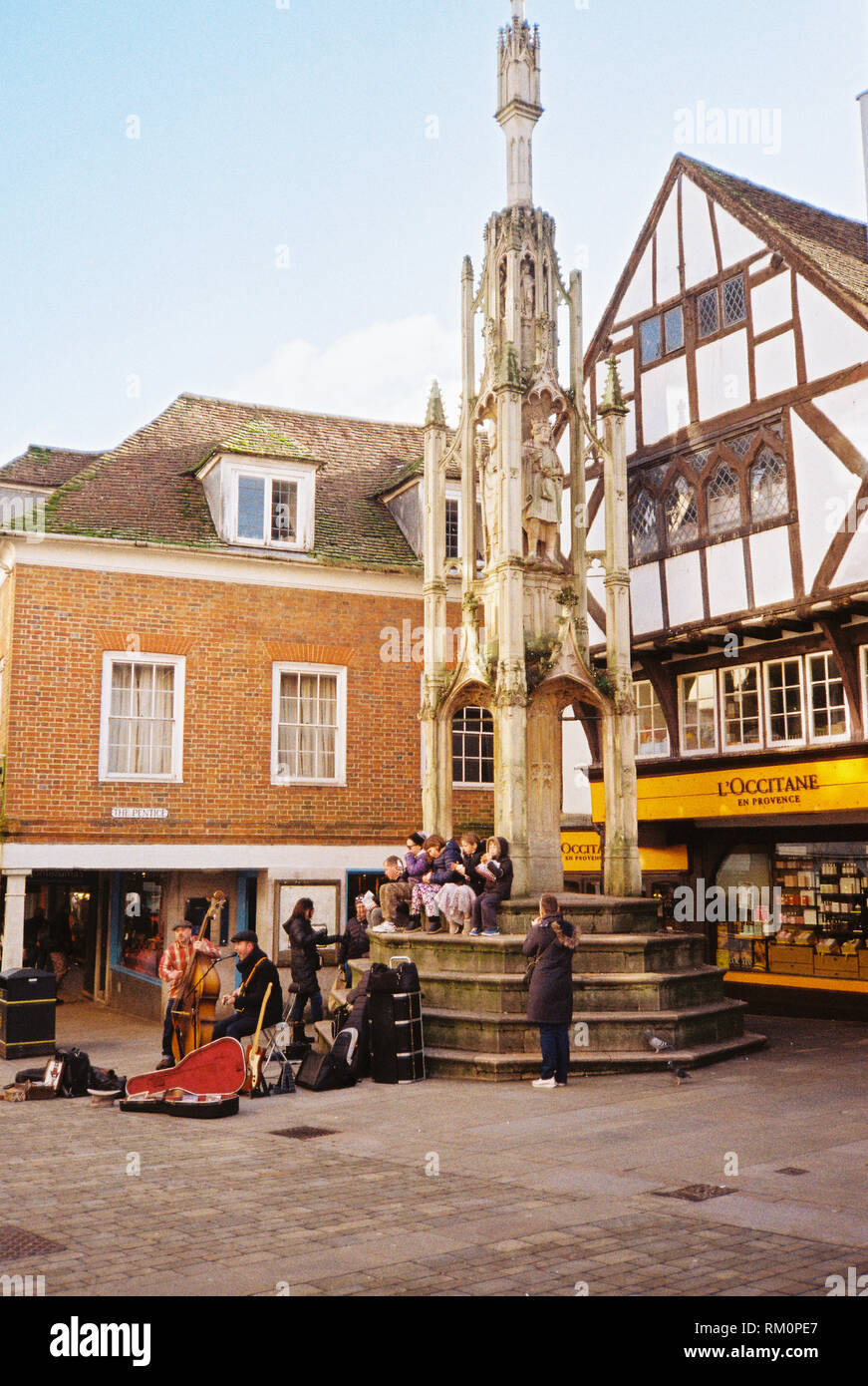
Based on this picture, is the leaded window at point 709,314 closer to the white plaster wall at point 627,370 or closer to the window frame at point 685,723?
the white plaster wall at point 627,370

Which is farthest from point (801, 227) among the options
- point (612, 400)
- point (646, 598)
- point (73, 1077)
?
point (73, 1077)

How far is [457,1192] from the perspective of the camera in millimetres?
7387

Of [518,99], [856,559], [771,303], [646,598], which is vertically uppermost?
[518,99]

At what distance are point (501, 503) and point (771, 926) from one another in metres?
7.99

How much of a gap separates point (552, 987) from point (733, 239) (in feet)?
40.0

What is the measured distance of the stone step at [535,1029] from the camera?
12305mm

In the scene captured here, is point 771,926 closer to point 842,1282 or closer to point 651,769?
point 651,769

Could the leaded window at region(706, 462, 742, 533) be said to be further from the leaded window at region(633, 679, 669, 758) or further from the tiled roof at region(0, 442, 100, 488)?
the tiled roof at region(0, 442, 100, 488)

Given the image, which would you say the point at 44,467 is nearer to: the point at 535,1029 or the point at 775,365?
the point at 775,365

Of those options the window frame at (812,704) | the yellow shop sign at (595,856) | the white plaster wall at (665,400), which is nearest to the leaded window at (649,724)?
the yellow shop sign at (595,856)

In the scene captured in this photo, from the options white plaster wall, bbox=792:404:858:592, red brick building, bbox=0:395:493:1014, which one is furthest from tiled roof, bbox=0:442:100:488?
white plaster wall, bbox=792:404:858:592

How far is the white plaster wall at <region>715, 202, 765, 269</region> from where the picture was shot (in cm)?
1769

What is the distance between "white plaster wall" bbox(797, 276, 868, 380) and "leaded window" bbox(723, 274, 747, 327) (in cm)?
116

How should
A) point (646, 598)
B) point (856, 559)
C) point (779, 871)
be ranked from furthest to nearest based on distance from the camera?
point (646, 598) → point (779, 871) → point (856, 559)
